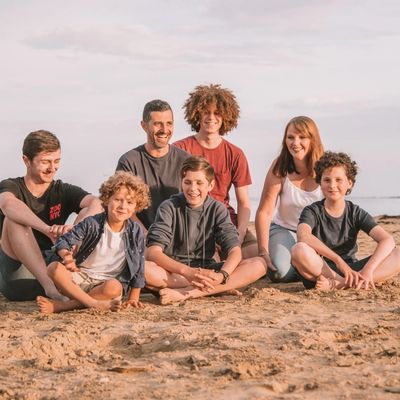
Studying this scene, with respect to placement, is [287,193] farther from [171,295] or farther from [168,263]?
[171,295]

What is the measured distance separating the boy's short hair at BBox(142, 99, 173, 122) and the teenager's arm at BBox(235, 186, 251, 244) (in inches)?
41.3

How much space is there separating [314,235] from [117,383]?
300 cm

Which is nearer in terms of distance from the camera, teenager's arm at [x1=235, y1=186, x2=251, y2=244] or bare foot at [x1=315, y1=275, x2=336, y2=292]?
bare foot at [x1=315, y1=275, x2=336, y2=292]

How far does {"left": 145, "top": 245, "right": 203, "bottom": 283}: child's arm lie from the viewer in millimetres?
5648

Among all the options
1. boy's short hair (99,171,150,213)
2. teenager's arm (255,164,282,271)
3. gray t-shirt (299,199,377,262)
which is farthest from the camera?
teenager's arm (255,164,282,271)

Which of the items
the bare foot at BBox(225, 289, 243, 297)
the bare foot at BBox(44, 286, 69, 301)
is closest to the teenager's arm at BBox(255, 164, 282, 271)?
the bare foot at BBox(225, 289, 243, 297)

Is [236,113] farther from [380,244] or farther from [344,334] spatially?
[344,334]

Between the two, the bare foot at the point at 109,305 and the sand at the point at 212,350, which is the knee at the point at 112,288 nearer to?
the bare foot at the point at 109,305

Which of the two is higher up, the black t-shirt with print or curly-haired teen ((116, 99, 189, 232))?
curly-haired teen ((116, 99, 189, 232))

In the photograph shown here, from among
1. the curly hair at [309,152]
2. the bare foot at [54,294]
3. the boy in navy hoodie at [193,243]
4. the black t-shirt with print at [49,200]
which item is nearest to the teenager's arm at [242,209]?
the curly hair at [309,152]

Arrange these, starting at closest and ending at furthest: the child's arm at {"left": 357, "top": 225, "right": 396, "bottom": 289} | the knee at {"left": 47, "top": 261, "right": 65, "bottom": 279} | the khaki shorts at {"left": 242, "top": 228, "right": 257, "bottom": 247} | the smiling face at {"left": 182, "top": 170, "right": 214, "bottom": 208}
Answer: the knee at {"left": 47, "top": 261, "right": 65, "bottom": 279} → the smiling face at {"left": 182, "top": 170, "right": 214, "bottom": 208} → the child's arm at {"left": 357, "top": 225, "right": 396, "bottom": 289} → the khaki shorts at {"left": 242, "top": 228, "right": 257, "bottom": 247}

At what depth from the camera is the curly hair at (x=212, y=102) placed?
22.5 feet

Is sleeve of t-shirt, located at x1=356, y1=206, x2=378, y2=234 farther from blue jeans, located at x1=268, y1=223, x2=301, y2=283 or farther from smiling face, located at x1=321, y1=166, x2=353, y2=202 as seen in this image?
blue jeans, located at x1=268, y1=223, x2=301, y2=283

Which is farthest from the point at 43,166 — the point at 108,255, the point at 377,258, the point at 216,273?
the point at 377,258
